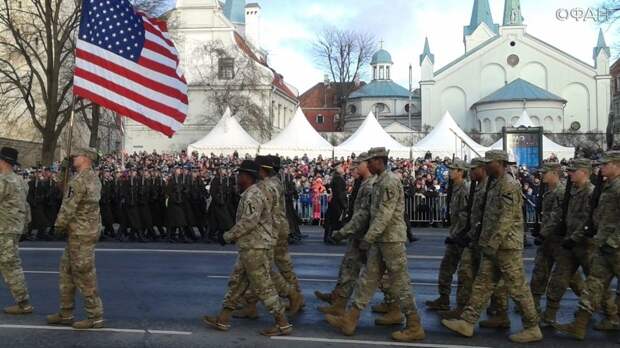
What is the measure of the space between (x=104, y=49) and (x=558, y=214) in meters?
6.88

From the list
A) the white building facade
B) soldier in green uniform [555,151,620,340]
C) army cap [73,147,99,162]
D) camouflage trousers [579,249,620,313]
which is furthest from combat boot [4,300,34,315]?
the white building facade

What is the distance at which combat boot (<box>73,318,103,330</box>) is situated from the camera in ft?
23.8

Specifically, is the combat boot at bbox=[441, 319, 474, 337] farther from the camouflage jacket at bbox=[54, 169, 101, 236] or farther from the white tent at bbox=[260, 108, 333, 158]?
the white tent at bbox=[260, 108, 333, 158]

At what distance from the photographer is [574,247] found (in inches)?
303

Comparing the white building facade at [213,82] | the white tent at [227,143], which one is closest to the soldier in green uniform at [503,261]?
the white tent at [227,143]

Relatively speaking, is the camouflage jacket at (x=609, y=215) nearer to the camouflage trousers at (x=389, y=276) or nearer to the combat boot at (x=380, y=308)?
the camouflage trousers at (x=389, y=276)

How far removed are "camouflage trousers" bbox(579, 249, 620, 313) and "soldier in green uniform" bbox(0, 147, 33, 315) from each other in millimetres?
6490

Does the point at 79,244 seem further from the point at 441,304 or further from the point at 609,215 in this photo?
the point at 609,215

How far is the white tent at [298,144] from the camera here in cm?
3575

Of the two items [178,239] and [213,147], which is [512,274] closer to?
[178,239]

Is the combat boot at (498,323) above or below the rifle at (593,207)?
below

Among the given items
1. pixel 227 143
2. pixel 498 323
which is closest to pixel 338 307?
pixel 498 323

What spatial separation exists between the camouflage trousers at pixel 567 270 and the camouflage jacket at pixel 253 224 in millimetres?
3366

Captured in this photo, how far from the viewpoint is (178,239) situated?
55.5 ft
